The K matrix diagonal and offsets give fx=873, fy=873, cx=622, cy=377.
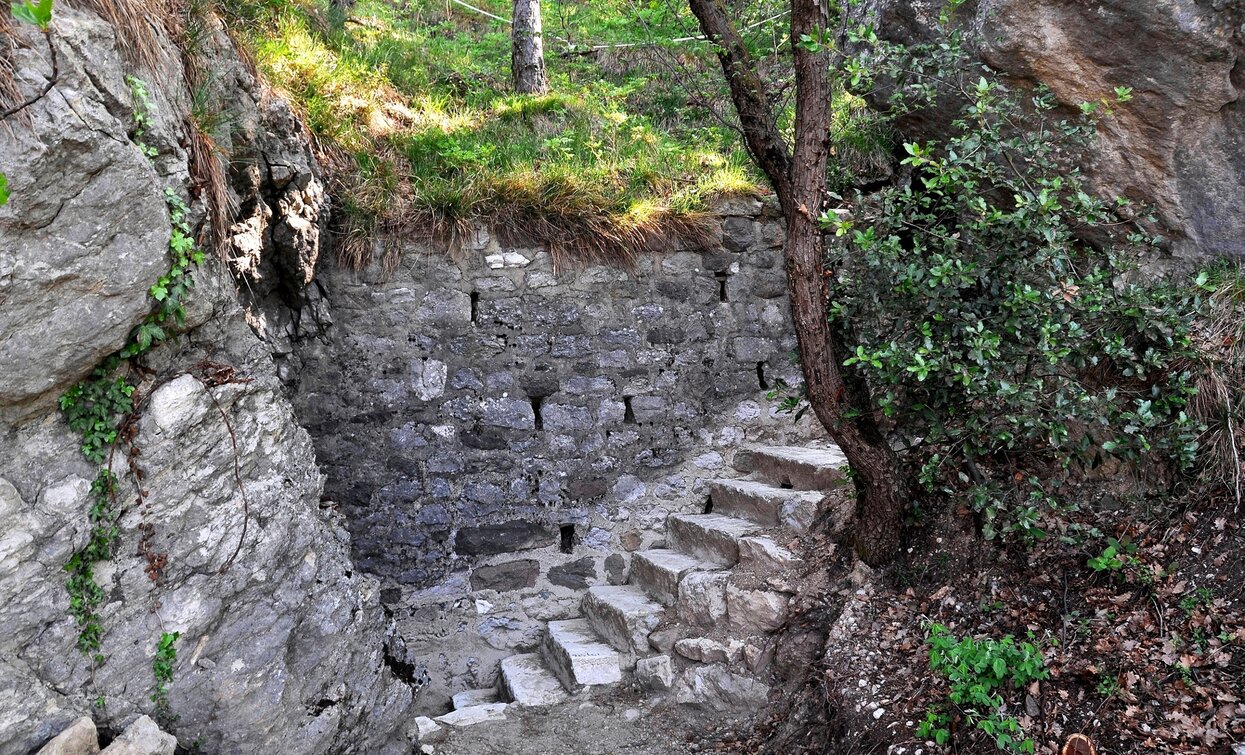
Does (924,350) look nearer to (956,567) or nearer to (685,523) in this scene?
(956,567)

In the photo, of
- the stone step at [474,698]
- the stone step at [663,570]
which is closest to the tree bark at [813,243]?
the stone step at [663,570]

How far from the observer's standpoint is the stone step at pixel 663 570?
164 inches

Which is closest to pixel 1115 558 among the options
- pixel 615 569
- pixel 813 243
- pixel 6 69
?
pixel 813 243

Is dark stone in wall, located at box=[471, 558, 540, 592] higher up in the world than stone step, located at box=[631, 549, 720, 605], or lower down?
lower down

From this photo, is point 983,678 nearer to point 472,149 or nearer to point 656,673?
point 656,673

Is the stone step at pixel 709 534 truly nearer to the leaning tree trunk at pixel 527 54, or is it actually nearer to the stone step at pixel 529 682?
the stone step at pixel 529 682

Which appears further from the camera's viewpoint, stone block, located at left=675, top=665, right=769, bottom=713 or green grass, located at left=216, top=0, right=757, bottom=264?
green grass, located at left=216, top=0, right=757, bottom=264

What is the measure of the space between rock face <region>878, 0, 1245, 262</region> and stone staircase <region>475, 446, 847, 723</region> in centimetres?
168

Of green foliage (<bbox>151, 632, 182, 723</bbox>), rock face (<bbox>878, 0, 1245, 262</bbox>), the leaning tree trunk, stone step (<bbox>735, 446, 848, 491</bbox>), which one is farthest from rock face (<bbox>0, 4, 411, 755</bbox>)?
the leaning tree trunk

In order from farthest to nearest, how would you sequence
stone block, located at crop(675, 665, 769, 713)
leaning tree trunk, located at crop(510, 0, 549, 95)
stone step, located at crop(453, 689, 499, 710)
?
leaning tree trunk, located at crop(510, 0, 549, 95), stone step, located at crop(453, 689, 499, 710), stone block, located at crop(675, 665, 769, 713)

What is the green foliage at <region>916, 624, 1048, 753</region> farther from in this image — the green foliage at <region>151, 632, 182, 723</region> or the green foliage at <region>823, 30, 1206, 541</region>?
the green foliage at <region>151, 632, 182, 723</region>

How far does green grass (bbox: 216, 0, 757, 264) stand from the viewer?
466 centimetres

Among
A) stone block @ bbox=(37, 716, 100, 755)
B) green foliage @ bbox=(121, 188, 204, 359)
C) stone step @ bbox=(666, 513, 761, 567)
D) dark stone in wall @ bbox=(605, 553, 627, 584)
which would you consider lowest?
dark stone in wall @ bbox=(605, 553, 627, 584)

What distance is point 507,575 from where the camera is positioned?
4785 millimetres
